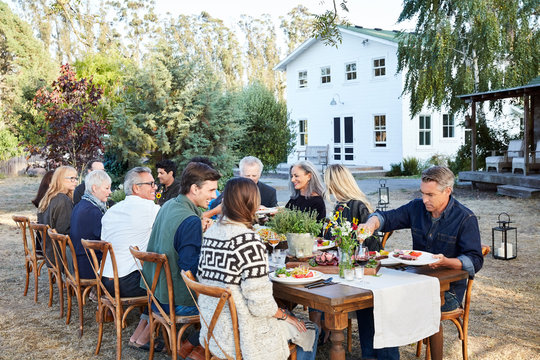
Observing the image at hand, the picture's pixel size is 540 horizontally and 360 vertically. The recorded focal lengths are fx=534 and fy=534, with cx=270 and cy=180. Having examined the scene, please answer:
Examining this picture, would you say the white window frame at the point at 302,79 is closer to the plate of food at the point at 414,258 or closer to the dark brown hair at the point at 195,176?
the dark brown hair at the point at 195,176

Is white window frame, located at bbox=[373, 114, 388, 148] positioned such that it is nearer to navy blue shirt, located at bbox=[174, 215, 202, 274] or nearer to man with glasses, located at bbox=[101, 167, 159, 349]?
man with glasses, located at bbox=[101, 167, 159, 349]

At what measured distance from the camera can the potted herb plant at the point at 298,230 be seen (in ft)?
12.4

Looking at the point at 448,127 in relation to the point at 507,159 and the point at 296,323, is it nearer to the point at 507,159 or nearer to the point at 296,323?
the point at 507,159

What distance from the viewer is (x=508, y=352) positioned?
14.1 feet

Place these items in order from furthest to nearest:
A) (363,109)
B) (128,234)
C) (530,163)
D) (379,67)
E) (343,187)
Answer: (363,109) → (379,67) → (530,163) → (343,187) → (128,234)

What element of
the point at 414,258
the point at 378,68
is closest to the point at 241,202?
the point at 414,258

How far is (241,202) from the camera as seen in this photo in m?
3.01

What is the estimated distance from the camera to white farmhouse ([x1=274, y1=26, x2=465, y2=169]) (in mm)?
22812

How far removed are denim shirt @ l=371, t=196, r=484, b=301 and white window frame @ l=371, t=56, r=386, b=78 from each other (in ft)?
65.7

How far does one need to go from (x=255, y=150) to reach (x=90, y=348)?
11753 millimetres

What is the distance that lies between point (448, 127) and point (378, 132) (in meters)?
3.18

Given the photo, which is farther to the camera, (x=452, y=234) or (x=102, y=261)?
(x=102, y=261)

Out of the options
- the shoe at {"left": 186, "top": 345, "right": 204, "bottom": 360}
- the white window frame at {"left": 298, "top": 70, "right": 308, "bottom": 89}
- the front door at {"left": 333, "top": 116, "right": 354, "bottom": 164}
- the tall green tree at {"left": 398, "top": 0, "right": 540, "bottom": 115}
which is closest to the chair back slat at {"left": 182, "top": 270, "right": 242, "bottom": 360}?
the shoe at {"left": 186, "top": 345, "right": 204, "bottom": 360}

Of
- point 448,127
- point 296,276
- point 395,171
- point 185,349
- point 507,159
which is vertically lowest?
point 185,349
